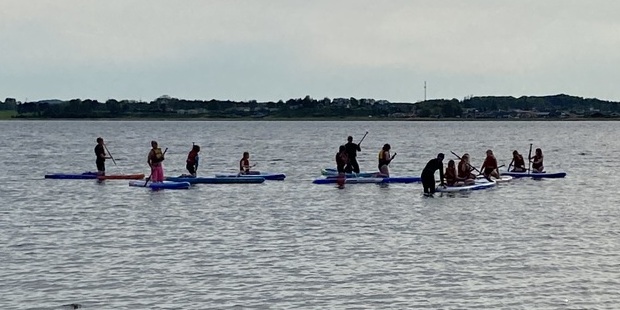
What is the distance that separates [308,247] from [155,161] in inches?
542

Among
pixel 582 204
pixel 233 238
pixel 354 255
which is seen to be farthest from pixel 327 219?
pixel 582 204

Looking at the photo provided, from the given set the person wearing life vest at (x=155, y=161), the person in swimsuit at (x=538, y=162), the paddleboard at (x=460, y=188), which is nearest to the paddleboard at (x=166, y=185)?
the person wearing life vest at (x=155, y=161)

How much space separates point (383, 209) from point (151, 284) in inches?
575

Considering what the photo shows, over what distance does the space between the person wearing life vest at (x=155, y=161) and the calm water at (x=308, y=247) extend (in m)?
0.65

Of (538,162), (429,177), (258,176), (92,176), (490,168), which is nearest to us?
(429,177)

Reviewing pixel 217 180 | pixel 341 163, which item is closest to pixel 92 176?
pixel 217 180

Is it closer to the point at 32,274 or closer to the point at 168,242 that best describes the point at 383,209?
the point at 168,242

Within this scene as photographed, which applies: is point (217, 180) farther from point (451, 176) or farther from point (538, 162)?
point (538, 162)

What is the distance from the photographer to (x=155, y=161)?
127ft

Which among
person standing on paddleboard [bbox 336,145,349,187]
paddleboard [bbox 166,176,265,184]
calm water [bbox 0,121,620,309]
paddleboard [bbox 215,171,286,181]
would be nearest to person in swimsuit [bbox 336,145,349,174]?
person standing on paddleboard [bbox 336,145,349,187]

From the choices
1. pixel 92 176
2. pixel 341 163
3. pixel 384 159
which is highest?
pixel 384 159

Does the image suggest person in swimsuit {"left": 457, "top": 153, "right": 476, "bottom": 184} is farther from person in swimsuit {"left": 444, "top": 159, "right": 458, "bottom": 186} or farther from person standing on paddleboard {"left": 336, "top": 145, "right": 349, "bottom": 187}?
person standing on paddleboard {"left": 336, "top": 145, "right": 349, "bottom": 187}

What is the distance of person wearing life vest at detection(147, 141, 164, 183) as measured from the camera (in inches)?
1469

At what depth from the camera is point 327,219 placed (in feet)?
105
